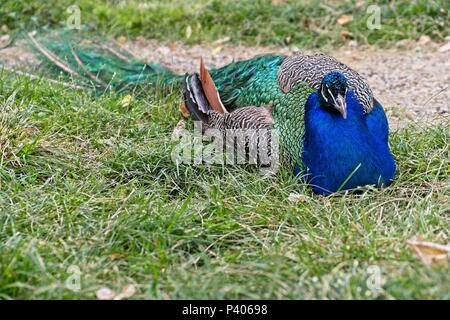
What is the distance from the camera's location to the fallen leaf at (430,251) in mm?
3201

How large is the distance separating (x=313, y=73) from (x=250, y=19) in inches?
113

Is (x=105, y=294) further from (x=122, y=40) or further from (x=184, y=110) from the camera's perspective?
(x=122, y=40)

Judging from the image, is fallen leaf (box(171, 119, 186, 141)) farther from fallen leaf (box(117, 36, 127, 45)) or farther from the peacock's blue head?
fallen leaf (box(117, 36, 127, 45))

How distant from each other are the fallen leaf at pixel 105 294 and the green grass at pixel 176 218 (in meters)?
0.05

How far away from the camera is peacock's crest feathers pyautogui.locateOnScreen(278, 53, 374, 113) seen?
4.42 meters

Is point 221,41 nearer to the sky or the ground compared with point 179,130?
nearer to the ground

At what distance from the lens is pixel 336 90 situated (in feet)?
13.2

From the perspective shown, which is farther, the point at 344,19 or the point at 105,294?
the point at 344,19

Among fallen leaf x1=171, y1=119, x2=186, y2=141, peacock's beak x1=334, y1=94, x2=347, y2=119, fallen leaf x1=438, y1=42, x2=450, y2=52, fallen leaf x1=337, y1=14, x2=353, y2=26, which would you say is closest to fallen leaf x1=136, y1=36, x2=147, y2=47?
fallen leaf x1=337, y1=14, x2=353, y2=26

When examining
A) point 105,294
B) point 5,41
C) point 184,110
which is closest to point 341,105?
point 184,110

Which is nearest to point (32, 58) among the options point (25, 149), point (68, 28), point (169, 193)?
point (68, 28)

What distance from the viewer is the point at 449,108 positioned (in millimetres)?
5426

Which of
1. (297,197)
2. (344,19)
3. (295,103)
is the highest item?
(295,103)
